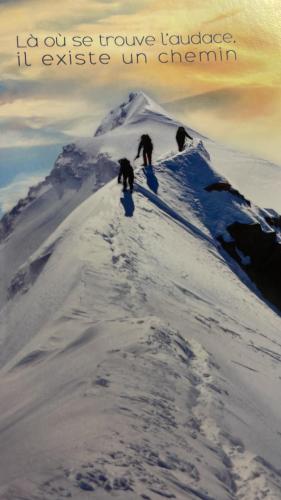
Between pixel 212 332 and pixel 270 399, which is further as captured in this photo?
pixel 212 332

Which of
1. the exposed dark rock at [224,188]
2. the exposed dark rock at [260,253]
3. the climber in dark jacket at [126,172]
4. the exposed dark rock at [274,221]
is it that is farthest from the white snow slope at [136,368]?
the exposed dark rock at [274,221]

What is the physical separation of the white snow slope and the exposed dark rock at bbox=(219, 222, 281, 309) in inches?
44.0

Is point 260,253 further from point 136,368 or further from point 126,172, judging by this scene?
point 136,368

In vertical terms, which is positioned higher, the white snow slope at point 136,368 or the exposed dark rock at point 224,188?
the exposed dark rock at point 224,188

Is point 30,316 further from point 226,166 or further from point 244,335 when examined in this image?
point 226,166

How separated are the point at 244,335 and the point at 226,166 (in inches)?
3068

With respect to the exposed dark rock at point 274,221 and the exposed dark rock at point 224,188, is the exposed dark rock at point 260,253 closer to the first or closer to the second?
the exposed dark rock at point 224,188

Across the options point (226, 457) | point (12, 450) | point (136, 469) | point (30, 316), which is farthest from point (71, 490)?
point (30, 316)

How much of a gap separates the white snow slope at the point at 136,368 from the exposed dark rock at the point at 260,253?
1.12 metres

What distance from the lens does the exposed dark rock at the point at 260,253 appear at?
1364 inches

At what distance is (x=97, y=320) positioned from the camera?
19312 millimetres

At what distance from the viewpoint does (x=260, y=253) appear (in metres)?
36.2

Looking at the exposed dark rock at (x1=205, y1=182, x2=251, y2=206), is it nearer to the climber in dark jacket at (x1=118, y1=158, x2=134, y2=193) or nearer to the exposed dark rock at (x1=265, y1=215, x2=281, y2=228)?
the exposed dark rock at (x1=265, y1=215, x2=281, y2=228)

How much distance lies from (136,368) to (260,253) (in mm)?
21259
